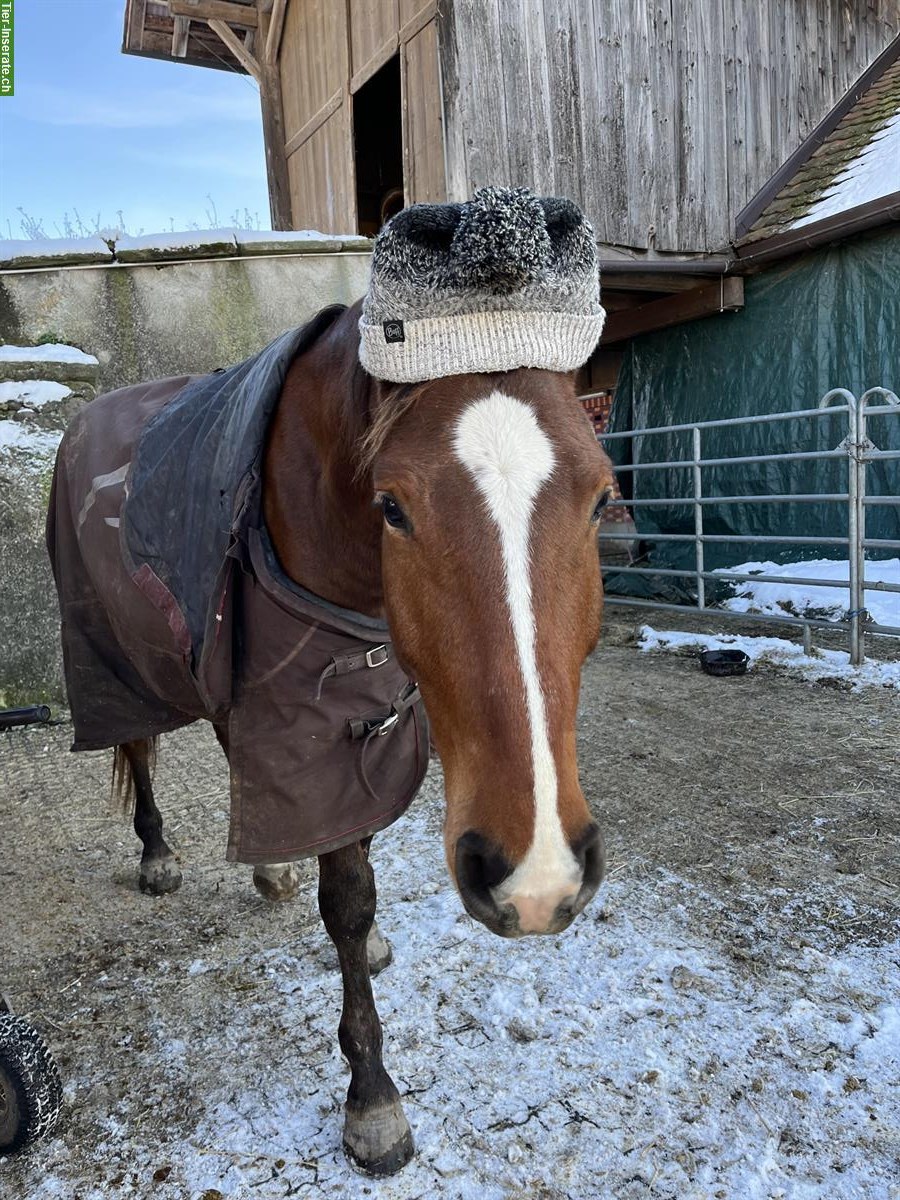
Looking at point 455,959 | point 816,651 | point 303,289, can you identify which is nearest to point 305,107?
point 303,289

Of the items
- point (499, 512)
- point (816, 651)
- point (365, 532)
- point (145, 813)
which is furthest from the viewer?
point (816, 651)

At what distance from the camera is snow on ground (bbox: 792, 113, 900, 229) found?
6316 millimetres

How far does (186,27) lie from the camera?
868 cm

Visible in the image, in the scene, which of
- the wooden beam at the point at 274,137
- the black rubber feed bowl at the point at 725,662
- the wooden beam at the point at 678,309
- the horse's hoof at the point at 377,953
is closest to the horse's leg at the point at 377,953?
the horse's hoof at the point at 377,953

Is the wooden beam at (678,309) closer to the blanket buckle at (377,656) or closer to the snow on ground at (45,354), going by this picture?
the snow on ground at (45,354)

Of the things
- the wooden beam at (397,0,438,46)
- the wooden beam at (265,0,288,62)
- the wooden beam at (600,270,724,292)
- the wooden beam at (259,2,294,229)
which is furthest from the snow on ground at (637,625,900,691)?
the wooden beam at (265,0,288,62)

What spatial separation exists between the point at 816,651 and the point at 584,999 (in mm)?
3721

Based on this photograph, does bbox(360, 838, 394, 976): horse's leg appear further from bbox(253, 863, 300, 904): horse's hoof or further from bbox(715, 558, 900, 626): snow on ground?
bbox(715, 558, 900, 626): snow on ground

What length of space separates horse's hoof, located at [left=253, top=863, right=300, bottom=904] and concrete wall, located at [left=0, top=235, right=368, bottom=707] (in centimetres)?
244

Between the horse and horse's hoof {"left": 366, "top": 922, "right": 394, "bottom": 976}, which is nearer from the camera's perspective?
the horse

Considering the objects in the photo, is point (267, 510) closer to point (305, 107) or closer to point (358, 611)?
point (358, 611)

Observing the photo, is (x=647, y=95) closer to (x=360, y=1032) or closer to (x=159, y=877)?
(x=159, y=877)

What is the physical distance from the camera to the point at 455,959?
7.06ft

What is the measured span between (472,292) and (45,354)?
4168 mm
